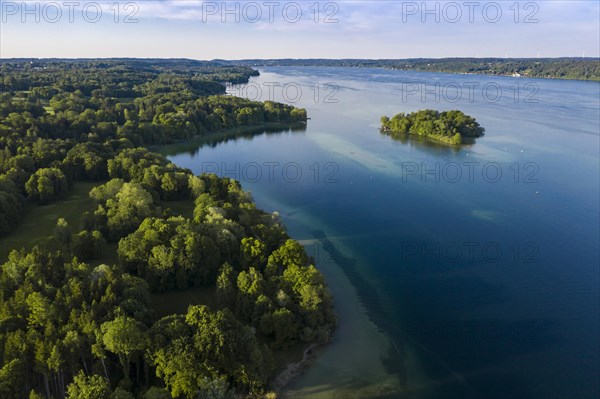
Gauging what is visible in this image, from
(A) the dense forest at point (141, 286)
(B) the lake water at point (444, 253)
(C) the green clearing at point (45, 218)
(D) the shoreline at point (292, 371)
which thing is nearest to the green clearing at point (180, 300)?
(A) the dense forest at point (141, 286)

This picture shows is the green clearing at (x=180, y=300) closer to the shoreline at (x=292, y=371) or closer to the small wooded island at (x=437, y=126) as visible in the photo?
the shoreline at (x=292, y=371)

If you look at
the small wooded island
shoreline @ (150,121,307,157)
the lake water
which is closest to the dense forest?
the lake water

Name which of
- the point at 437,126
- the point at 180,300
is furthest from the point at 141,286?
the point at 437,126

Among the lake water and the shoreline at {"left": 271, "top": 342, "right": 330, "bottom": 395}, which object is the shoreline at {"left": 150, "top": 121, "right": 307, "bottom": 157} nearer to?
the lake water

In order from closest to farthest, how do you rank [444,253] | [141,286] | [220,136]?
[141,286]
[444,253]
[220,136]

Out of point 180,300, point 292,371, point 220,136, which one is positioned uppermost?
point 220,136

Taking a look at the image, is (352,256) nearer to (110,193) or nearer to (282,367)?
(282,367)

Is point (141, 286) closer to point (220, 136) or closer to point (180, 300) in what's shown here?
point (180, 300)
